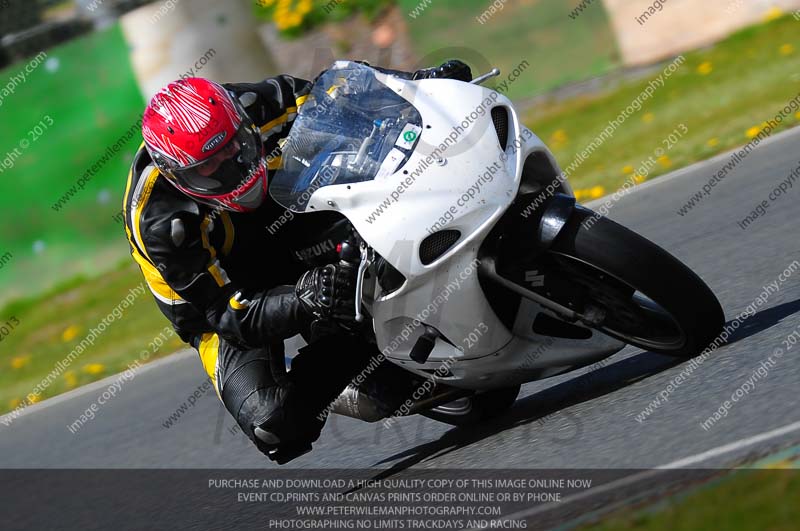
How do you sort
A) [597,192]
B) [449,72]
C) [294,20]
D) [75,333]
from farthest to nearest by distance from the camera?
1. [294,20]
2. [75,333]
3. [597,192]
4. [449,72]

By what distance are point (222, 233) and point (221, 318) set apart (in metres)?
0.37

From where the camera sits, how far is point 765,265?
218 inches

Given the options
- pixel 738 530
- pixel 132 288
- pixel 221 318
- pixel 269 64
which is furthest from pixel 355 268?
pixel 269 64

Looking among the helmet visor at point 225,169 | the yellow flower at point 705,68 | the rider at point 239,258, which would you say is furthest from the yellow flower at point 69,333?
the helmet visor at point 225,169

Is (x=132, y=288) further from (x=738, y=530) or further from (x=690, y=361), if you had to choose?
(x=738, y=530)

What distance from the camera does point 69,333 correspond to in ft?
36.8

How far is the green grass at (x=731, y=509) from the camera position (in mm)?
2803

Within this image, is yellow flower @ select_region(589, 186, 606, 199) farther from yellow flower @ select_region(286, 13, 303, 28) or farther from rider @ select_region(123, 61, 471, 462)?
yellow flower @ select_region(286, 13, 303, 28)

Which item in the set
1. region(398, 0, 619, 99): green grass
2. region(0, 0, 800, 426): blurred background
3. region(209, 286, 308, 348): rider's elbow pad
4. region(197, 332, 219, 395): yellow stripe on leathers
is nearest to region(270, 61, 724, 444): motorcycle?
region(209, 286, 308, 348): rider's elbow pad

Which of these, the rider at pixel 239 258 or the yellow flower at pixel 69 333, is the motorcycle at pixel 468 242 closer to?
the rider at pixel 239 258

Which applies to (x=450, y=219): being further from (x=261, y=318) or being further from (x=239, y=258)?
(x=239, y=258)

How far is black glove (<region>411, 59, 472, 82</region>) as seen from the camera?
4.44m

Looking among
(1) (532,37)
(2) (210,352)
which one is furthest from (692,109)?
(2) (210,352)

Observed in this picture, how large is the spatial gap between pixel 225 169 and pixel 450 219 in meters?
0.91
